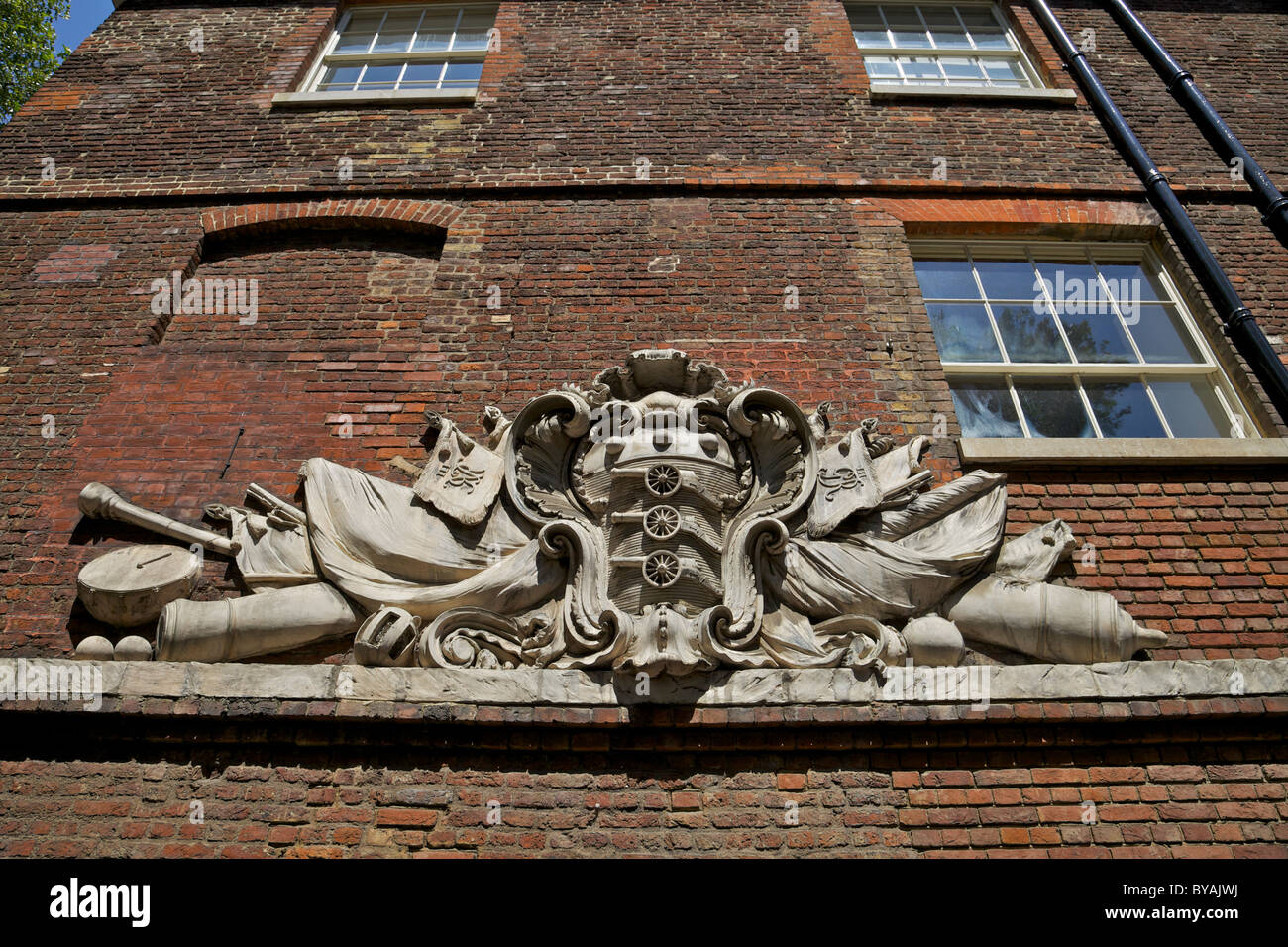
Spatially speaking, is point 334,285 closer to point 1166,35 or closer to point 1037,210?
point 1037,210

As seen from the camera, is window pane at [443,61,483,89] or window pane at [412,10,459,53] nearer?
window pane at [443,61,483,89]

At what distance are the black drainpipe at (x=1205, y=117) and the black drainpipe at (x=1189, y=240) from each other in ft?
2.00

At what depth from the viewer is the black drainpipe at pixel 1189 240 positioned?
5281mm

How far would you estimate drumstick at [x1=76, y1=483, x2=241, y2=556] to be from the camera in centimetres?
444

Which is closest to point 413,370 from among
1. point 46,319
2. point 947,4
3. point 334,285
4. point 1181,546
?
point 334,285

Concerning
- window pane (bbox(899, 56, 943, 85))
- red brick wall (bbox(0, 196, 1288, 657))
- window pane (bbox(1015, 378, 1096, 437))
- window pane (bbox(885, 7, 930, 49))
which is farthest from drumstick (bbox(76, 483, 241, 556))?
window pane (bbox(885, 7, 930, 49))

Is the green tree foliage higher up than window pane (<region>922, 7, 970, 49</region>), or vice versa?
the green tree foliage

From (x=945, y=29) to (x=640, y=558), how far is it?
7.26 meters

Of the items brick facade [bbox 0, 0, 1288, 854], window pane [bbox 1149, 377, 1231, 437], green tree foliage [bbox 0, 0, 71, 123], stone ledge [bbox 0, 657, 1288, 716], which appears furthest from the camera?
green tree foliage [bbox 0, 0, 71, 123]

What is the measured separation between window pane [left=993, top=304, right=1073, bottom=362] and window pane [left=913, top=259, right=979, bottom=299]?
260 millimetres

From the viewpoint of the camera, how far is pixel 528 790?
3.71 meters

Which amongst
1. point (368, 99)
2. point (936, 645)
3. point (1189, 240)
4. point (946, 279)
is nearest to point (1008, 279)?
point (946, 279)
